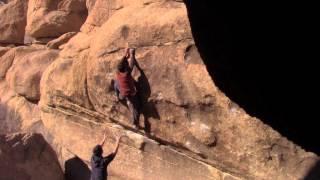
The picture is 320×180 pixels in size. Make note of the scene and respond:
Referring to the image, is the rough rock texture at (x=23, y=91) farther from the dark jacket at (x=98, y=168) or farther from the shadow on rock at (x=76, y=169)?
the dark jacket at (x=98, y=168)

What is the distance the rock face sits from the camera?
720cm

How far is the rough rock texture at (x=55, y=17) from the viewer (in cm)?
1173

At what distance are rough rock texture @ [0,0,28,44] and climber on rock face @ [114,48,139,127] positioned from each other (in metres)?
5.77

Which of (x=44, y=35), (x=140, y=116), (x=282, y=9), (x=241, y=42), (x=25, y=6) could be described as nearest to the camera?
(x=282, y=9)

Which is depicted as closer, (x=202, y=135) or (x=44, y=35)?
(x=202, y=135)

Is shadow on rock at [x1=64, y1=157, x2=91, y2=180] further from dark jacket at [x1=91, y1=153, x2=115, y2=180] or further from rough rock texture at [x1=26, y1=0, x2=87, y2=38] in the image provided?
rough rock texture at [x1=26, y1=0, x2=87, y2=38]

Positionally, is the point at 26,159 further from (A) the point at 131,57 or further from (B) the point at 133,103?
(A) the point at 131,57

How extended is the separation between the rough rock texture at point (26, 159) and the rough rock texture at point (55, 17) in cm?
297

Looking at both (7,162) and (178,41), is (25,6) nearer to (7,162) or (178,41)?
(7,162)

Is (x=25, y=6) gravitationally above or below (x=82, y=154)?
above

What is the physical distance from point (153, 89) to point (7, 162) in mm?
3035

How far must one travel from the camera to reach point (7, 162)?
30.5 ft

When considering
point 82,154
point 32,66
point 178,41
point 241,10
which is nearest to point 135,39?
point 178,41

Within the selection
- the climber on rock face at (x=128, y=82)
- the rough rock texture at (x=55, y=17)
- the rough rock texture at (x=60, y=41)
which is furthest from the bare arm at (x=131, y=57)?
the rough rock texture at (x=55, y=17)
